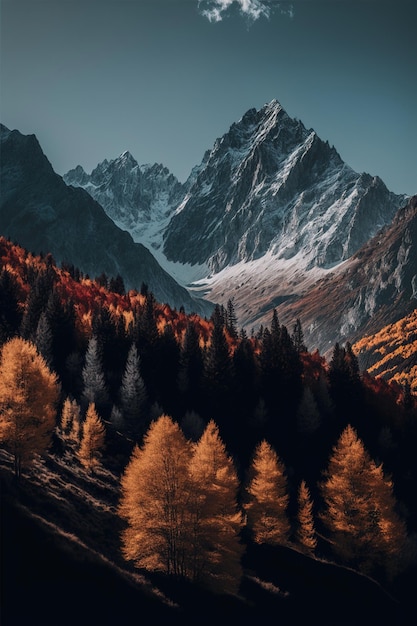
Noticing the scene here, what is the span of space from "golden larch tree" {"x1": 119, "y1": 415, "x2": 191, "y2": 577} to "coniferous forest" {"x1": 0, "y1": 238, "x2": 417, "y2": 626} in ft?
0.37

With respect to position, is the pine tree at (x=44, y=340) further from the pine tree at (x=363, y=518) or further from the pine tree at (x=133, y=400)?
the pine tree at (x=363, y=518)

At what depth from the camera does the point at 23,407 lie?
4138 cm

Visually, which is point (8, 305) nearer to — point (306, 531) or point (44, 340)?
point (44, 340)

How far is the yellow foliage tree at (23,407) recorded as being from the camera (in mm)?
40688

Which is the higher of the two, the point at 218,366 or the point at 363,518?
the point at 218,366

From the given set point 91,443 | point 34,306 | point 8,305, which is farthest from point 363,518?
point 8,305

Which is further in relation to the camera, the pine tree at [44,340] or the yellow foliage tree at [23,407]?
the pine tree at [44,340]

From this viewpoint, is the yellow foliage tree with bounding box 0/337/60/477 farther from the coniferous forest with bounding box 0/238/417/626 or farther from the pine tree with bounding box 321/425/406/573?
the pine tree with bounding box 321/425/406/573

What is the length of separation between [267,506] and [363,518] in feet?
38.7

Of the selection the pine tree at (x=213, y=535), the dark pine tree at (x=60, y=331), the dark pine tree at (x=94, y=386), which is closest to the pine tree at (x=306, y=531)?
the pine tree at (x=213, y=535)

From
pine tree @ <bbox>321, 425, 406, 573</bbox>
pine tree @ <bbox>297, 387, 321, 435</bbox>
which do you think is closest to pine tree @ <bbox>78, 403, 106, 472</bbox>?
pine tree @ <bbox>321, 425, 406, 573</bbox>

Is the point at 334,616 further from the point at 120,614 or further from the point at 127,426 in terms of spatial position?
the point at 127,426

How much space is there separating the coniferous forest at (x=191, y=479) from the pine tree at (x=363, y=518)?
165 mm

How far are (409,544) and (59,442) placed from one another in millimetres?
42621
